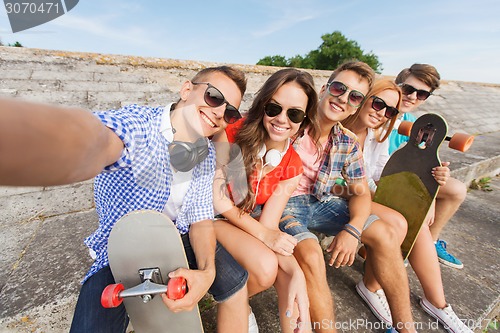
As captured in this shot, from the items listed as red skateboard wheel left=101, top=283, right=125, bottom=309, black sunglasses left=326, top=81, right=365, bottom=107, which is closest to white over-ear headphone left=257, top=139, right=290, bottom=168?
black sunglasses left=326, top=81, right=365, bottom=107

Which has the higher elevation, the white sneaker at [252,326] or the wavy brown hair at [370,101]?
the wavy brown hair at [370,101]

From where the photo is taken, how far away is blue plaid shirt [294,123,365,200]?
1758 millimetres

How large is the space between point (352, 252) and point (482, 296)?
3.92ft

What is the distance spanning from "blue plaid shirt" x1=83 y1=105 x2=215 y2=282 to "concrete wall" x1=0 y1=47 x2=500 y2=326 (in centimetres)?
42

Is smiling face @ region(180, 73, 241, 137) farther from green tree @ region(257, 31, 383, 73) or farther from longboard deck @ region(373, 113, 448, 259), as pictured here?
green tree @ region(257, 31, 383, 73)

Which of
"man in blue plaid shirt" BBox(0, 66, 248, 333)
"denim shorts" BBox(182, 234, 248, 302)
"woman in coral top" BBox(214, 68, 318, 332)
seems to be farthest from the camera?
"woman in coral top" BBox(214, 68, 318, 332)

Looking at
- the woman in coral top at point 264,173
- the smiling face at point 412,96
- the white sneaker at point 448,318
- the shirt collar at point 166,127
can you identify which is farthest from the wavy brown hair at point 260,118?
the white sneaker at point 448,318

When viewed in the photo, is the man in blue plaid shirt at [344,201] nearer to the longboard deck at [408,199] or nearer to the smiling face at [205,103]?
the longboard deck at [408,199]

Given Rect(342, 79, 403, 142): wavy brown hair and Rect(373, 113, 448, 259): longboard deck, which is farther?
Rect(342, 79, 403, 142): wavy brown hair

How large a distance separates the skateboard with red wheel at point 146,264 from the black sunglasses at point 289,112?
835 mm

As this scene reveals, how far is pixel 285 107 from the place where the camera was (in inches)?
58.2

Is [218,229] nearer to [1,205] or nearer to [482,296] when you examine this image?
[1,205]

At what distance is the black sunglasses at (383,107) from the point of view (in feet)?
6.14

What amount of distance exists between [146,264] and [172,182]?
0.37 metres
